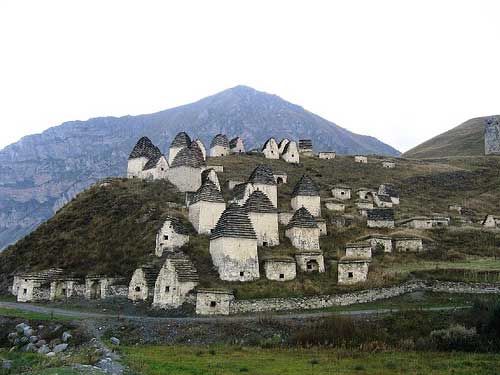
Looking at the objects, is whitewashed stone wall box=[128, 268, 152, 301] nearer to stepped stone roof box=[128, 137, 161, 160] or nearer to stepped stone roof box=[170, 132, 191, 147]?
stepped stone roof box=[128, 137, 161, 160]

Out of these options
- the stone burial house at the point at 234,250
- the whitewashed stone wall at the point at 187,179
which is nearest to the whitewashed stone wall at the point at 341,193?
the whitewashed stone wall at the point at 187,179

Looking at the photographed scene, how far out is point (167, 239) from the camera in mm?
39594

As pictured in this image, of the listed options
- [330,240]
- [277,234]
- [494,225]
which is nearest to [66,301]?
[277,234]

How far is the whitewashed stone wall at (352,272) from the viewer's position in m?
35.6

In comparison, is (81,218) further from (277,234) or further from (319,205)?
(319,205)

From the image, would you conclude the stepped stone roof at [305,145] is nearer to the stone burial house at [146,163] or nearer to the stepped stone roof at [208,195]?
the stone burial house at [146,163]

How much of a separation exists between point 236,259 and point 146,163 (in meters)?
26.9

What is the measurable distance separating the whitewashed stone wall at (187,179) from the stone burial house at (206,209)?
8.49 meters

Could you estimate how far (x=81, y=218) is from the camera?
49.3 m

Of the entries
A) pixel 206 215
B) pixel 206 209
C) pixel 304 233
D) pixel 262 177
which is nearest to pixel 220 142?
pixel 262 177

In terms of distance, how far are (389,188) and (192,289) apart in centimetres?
3617

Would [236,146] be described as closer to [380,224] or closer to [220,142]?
[220,142]

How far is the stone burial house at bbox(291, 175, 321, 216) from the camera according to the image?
162ft

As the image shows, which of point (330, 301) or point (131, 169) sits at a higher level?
point (131, 169)
